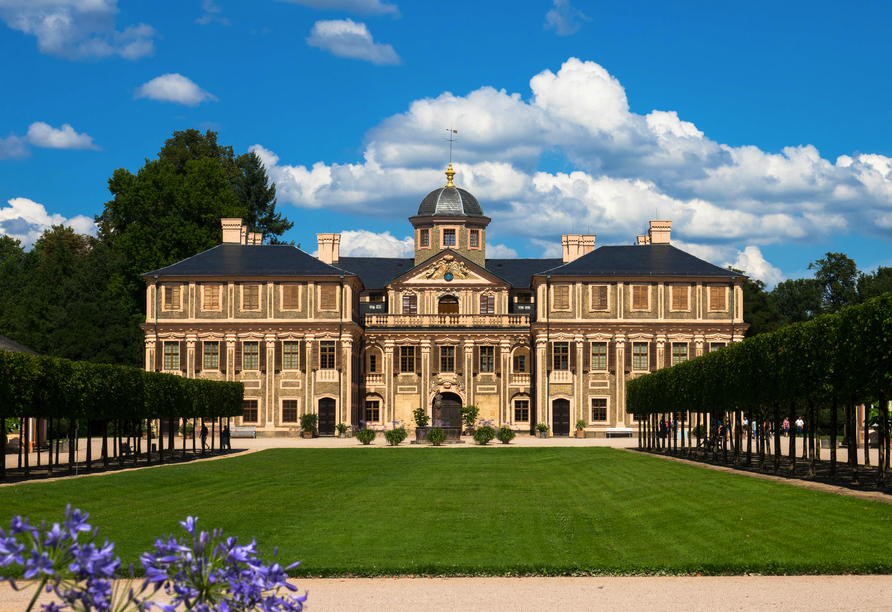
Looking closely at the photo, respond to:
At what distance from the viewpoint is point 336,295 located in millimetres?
67438

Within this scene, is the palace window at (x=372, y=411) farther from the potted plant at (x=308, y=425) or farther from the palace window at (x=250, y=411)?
the palace window at (x=250, y=411)

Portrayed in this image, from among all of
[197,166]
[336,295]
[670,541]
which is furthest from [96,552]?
[197,166]

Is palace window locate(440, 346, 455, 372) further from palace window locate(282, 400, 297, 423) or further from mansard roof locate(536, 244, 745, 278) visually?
palace window locate(282, 400, 297, 423)

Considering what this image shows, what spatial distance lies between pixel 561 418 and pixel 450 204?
19870 millimetres

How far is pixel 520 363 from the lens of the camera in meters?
69.9

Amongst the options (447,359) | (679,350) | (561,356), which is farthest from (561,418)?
(679,350)

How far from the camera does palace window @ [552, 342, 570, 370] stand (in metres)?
67.6

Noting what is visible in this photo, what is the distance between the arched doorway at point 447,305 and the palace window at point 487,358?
3.88 metres

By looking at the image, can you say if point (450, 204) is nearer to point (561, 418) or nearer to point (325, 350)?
point (325, 350)

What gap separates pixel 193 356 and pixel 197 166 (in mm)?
20889

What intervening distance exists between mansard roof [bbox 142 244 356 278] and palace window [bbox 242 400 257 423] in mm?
8808

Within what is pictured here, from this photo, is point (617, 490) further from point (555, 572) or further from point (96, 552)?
point (96, 552)

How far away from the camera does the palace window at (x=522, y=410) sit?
69.3 metres

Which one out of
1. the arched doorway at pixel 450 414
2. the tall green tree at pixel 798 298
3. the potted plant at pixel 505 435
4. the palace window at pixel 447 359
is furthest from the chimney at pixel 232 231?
the tall green tree at pixel 798 298
